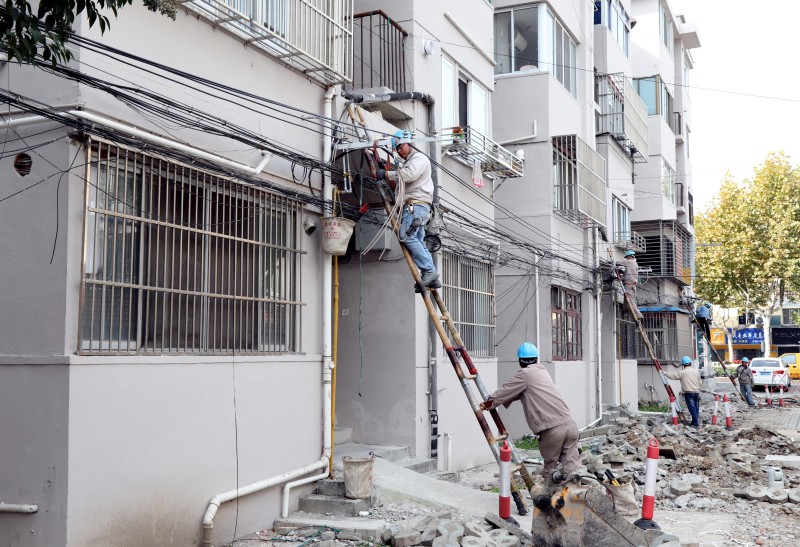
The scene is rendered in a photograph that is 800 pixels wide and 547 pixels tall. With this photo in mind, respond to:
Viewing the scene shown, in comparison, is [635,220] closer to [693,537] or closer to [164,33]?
[693,537]

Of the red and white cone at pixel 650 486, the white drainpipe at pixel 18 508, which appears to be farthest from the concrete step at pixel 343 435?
the white drainpipe at pixel 18 508

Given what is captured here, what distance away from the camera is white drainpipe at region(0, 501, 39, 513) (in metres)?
6.77

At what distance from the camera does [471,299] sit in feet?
49.5

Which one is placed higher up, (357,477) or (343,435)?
(343,435)

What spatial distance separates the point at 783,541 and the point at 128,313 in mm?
7225

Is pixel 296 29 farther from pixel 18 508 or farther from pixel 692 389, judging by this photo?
pixel 692 389

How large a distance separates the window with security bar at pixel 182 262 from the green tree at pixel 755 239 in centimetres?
3660

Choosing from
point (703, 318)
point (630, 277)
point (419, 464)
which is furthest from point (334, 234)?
point (703, 318)

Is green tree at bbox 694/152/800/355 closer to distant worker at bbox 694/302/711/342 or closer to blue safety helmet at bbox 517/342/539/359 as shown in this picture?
distant worker at bbox 694/302/711/342

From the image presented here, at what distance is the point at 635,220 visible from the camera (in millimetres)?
32031

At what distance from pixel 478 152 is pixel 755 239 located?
35.0 metres

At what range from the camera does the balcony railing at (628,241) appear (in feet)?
83.8

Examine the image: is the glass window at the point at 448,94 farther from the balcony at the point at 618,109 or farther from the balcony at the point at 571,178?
the balcony at the point at 618,109

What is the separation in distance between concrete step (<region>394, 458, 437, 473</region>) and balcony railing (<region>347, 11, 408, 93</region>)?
5.53 meters
